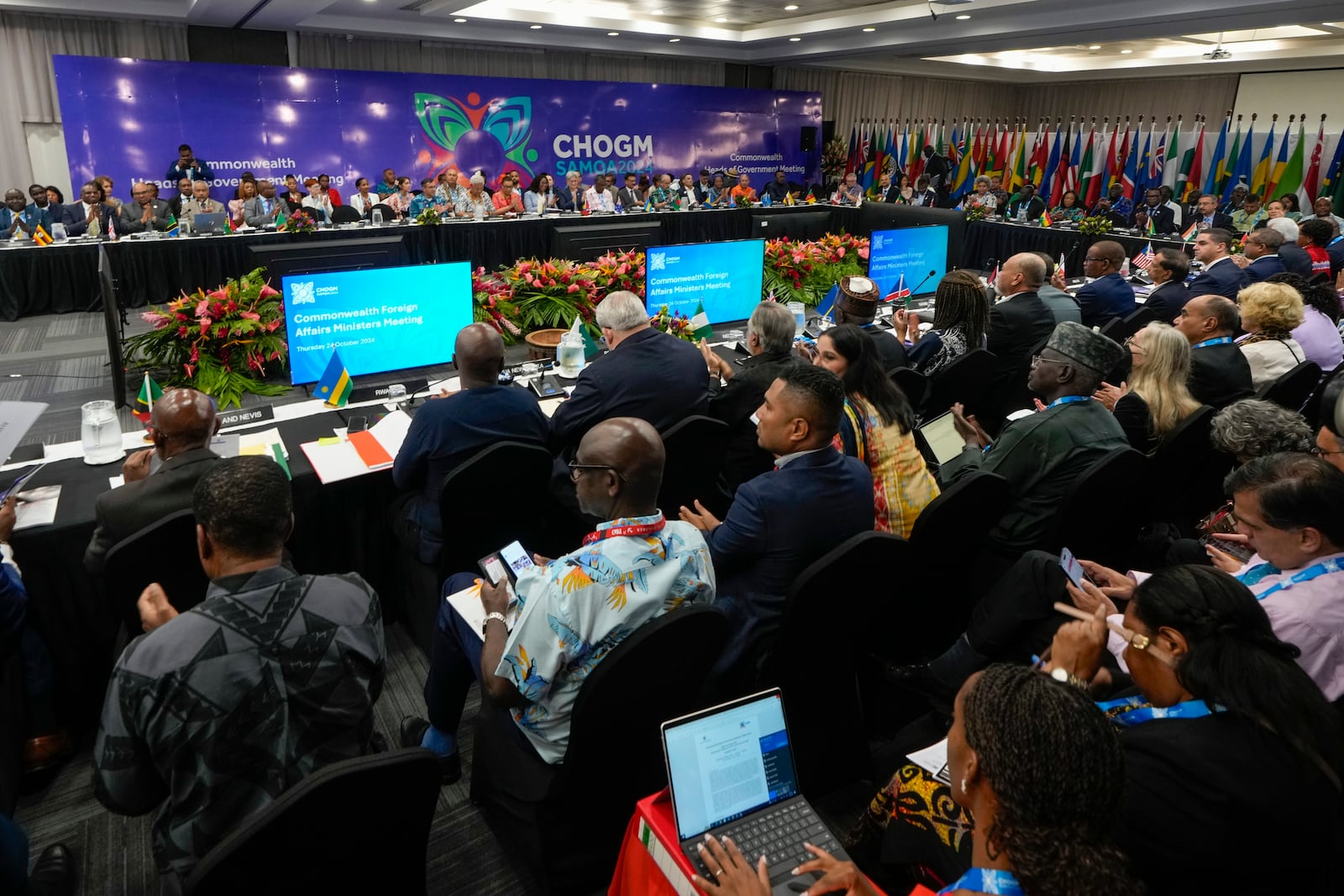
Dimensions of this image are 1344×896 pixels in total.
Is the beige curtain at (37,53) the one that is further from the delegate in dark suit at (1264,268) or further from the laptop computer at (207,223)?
the delegate in dark suit at (1264,268)

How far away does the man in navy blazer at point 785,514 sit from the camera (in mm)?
1979

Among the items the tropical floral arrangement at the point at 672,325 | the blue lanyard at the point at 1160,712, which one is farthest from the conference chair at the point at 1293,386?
the blue lanyard at the point at 1160,712

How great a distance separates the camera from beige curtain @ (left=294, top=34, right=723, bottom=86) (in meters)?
10.6

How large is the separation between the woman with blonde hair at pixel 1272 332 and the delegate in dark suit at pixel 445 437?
3.41 metres

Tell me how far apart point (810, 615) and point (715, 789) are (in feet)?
1.77

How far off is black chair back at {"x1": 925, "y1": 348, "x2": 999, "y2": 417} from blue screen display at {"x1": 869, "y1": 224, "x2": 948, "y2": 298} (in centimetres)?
132

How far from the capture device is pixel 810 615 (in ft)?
6.23

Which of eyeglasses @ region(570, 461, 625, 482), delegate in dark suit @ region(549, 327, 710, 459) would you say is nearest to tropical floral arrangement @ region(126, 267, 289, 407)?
delegate in dark suit @ region(549, 327, 710, 459)

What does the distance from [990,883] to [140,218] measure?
9680 mm

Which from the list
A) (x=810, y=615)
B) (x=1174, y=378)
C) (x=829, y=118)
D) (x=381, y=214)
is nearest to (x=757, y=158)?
(x=829, y=118)

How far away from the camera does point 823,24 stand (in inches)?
414

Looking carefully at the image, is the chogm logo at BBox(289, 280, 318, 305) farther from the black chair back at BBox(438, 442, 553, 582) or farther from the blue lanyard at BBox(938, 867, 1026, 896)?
the blue lanyard at BBox(938, 867, 1026, 896)

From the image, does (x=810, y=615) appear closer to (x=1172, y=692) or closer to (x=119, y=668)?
(x=1172, y=692)

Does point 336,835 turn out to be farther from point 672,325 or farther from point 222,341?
point 672,325
